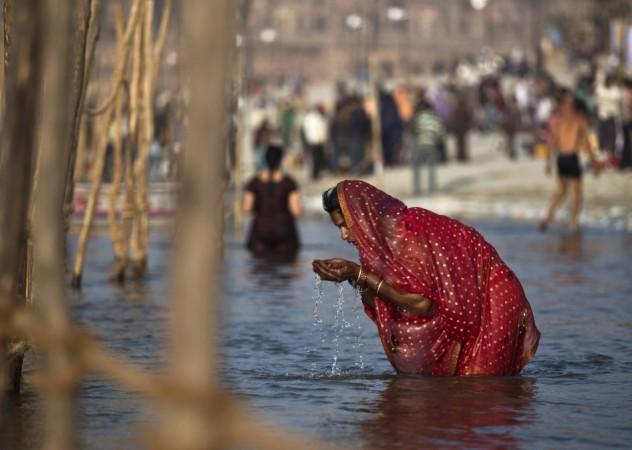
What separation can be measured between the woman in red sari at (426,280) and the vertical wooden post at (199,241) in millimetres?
4894

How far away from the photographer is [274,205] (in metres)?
17.2

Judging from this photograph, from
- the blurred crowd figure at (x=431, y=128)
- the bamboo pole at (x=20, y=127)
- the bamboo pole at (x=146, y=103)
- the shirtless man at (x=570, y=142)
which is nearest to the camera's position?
the bamboo pole at (x=20, y=127)

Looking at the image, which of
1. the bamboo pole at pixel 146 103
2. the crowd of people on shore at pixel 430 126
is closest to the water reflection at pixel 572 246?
the bamboo pole at pixel 146 103

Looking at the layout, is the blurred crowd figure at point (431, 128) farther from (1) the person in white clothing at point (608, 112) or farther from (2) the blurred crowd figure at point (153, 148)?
(2) the blurred crowd figure at point (153, 148)

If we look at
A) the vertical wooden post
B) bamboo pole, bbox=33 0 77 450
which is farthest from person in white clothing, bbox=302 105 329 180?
the vertical wooden post

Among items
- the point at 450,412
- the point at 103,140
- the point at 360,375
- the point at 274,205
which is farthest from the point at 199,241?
the point at 274,205

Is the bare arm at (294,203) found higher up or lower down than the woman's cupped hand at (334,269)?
lower down

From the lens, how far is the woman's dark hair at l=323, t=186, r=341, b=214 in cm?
904

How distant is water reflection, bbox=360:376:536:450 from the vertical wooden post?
371cm

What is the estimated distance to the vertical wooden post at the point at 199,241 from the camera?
3.96 meters

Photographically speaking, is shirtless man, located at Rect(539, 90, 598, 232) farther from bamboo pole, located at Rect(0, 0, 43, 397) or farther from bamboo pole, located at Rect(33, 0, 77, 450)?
bamboo pole, located at Rect(33, 0, 77, 450)

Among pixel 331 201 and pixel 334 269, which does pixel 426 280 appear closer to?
pixel 334 269

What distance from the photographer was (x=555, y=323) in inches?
499

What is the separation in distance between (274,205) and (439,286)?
26.7 ft
